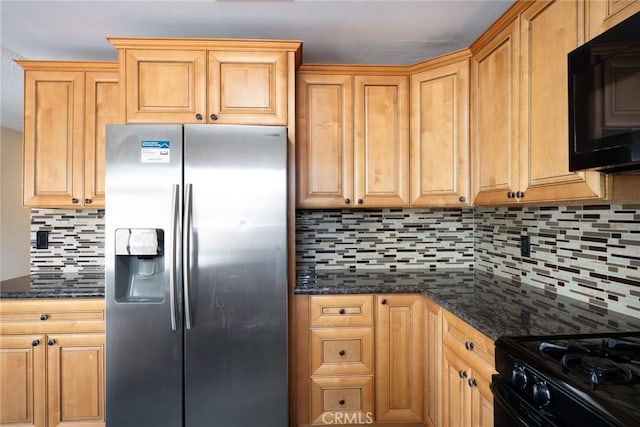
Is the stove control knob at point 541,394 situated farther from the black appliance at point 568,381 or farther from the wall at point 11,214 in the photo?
the wall at point 11,214

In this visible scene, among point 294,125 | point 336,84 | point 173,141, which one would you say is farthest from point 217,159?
point 336,84

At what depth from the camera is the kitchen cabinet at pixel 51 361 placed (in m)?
1.98

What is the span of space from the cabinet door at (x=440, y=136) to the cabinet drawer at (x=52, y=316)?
199cm

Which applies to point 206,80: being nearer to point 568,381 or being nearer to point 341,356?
point 341,356

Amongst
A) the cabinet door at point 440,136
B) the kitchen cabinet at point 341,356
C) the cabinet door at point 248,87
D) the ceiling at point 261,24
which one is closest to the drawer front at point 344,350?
the kitchen cabinet at point 341,356

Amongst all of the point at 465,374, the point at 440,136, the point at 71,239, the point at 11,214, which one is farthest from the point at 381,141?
the point at 11,214

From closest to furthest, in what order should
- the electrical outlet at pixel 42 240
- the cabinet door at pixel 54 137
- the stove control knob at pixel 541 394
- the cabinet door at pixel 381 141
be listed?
the stove control knob at pixel 541 394
the cabinet door at pixel 54 137
the cabinet door at pixel 381 141
the electrical outlet at pixel 42 240

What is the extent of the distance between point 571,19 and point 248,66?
1538 mm

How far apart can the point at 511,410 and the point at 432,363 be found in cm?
90

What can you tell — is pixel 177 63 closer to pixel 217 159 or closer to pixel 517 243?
pixel 217 159

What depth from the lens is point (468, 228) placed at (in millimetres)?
2693

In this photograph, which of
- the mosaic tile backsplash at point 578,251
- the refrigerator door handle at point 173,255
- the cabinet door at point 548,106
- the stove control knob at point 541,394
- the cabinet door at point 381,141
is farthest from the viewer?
the cabinet door at point 381,141

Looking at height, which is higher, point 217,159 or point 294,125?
point 294,125

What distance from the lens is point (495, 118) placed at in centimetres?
183
